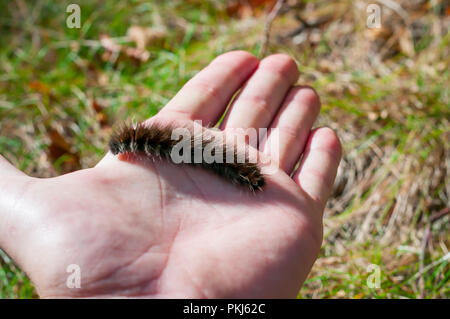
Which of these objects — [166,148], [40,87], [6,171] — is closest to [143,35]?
[40,87]

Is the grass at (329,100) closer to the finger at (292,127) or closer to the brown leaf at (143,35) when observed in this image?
the brown leaf at (143,35)

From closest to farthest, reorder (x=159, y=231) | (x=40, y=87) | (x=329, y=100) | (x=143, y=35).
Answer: (x=159, y=231) → (x=329, y=100) → (x=40, y=87) → (x=143, y=35)

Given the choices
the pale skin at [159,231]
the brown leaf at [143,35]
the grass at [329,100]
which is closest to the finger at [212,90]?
the pale skin at [159,231]

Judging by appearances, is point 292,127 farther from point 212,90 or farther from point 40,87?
point 40,87

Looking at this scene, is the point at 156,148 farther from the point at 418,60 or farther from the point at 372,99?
the point at 418,60

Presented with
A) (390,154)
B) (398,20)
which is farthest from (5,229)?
(398,20)
